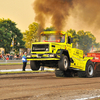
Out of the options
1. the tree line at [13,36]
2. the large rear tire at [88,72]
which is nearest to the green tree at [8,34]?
the tree line at [13,36]

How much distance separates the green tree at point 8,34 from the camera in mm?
73500

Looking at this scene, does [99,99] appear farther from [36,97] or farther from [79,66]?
[79,66]

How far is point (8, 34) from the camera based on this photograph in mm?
74500

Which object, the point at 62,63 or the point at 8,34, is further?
the point at 8,34

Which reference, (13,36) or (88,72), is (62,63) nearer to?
(88,72)

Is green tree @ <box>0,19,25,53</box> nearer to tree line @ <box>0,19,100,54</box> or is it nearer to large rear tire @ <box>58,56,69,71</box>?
tree line @ <box>0,19,100,54</box>

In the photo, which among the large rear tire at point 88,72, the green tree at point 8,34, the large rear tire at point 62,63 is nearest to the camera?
the large rear tire at point 62,63

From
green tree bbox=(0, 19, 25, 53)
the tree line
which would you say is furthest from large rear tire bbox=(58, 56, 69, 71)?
green tree bbox=(0, 19, 25, 53)

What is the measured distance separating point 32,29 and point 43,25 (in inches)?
1977

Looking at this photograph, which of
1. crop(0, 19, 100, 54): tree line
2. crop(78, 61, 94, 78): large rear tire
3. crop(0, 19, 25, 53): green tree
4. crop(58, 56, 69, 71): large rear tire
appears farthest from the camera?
crop(0, 19, 25, 53): green tree

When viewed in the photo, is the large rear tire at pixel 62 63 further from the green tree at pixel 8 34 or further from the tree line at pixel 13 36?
the green tree at pixel 8 34

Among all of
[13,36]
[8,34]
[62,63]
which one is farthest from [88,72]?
[13,36]

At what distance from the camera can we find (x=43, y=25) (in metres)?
19.2

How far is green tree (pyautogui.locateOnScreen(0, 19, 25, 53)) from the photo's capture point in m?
73.5
